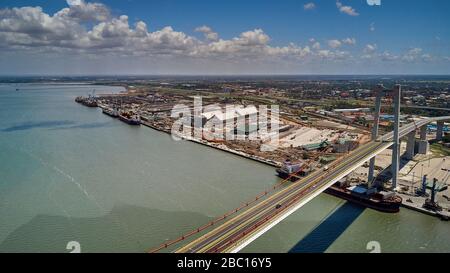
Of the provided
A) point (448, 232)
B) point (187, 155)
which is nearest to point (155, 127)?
point (187, 155)

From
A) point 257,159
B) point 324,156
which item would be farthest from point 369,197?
point 257,159

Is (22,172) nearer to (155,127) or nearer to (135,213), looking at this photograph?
Result: (135,213)

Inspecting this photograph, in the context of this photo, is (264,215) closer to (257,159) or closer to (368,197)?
(368,197)

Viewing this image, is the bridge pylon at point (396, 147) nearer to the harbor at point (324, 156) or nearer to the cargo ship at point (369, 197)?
the harbor at point (324, 156)
